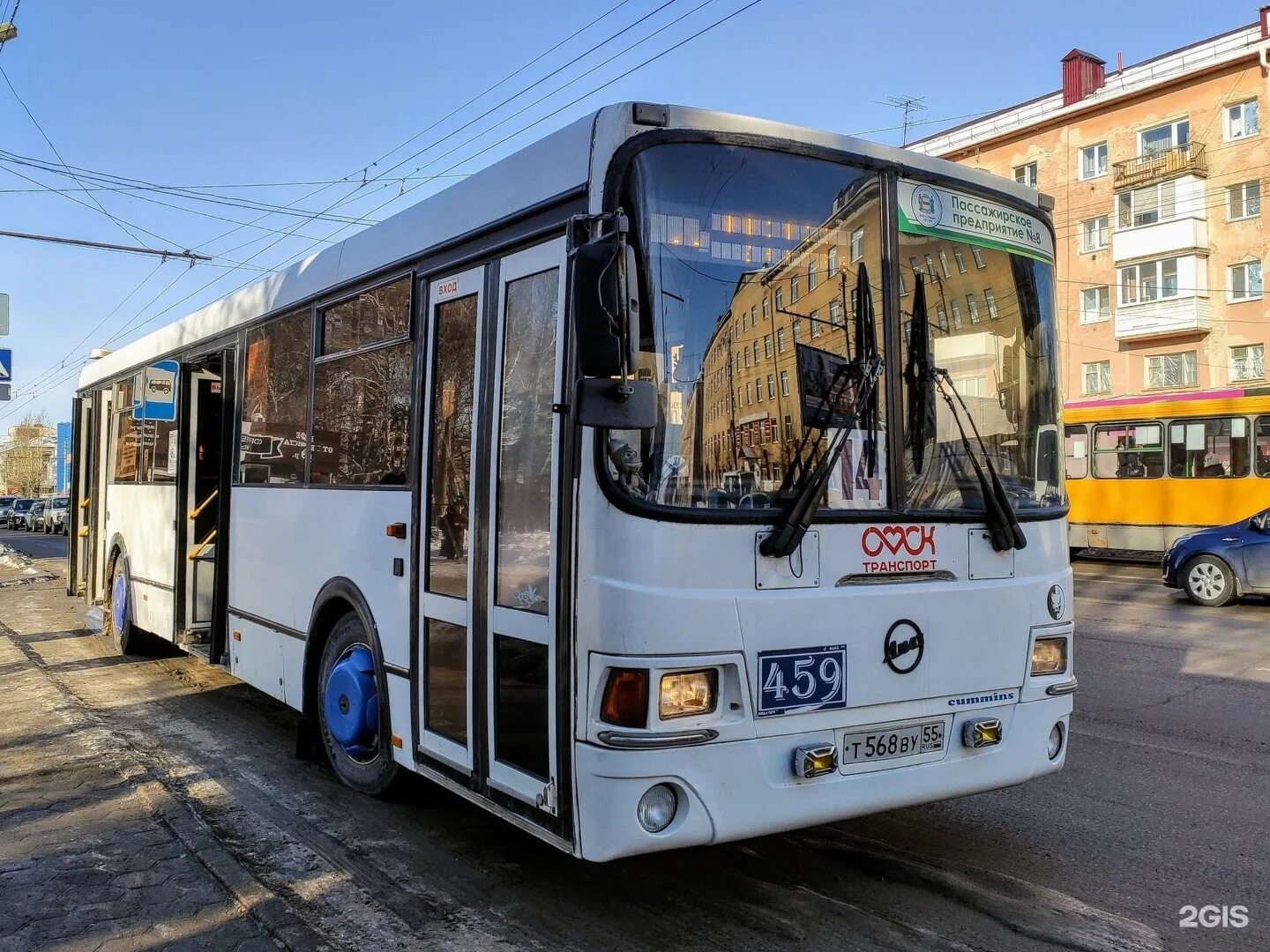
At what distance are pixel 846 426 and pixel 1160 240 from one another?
36.5 m

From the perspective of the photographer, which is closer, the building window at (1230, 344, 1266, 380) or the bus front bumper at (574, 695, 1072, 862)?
the bus front bumper at (574, 695, 1072, 862)

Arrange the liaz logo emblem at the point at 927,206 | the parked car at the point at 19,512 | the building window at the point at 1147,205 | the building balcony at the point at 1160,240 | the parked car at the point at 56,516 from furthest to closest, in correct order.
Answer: the parked car at the point at 19,512, the parked car at the point at 56,516, the building window at the point at 1147,205, the building balcony at the point at 1160,240, the liaz logo emblem at the point at 927,206

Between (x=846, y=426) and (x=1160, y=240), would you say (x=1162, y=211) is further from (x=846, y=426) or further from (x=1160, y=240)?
(x=846, y=426)

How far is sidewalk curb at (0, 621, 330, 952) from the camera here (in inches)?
162

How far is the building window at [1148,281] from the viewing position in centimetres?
3588

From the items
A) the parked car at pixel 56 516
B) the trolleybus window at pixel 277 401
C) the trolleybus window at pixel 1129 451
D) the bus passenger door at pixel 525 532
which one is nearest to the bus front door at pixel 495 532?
the bus passenger door at pixel 525 532

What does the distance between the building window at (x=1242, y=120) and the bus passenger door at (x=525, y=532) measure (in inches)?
1458

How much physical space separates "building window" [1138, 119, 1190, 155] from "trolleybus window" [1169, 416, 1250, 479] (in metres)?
18.9

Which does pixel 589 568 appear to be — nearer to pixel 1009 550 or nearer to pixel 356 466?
pixel 1009 550

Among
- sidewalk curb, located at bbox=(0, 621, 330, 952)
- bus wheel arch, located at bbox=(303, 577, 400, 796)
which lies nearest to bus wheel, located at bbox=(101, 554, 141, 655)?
sidewalk curb, located at bbox=(0, 621, 330, 952)

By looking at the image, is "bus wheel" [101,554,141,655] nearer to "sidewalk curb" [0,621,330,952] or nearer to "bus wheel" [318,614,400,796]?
"sidewalk curb" [0,621,330,952]

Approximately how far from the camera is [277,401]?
6.94 m

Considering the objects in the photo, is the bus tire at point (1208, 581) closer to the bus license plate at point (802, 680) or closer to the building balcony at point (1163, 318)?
the bus license plate at point (802, 680)

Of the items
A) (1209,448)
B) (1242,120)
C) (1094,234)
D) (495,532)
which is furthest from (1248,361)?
(495,532)
